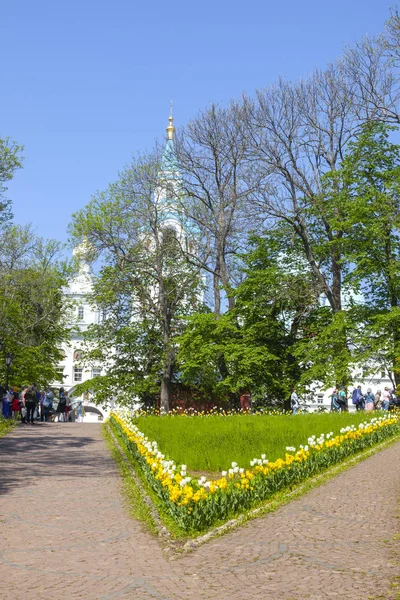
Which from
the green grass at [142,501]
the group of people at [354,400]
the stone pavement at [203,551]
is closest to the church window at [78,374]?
the group of people at [354,400]

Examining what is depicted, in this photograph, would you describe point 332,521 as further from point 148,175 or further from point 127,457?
point 148,175

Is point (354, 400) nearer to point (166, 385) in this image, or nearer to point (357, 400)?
point (357, 400)

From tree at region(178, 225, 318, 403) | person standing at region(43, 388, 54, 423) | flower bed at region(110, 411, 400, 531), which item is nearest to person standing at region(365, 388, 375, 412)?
tree at region(178, 225, 318, 403)

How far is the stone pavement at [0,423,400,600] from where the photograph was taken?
6.46 metres

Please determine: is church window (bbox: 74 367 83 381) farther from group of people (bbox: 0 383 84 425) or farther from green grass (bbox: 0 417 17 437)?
green grass (bbox: 0 417 17 437)

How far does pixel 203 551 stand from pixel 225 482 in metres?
1.95

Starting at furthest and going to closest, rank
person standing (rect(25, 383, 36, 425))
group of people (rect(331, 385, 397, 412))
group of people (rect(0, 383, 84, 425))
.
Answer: group of people (rect(331, 385, 397, 412)) → group of people (rect(0, 383, 84, 425)) → person standing (rect(25, 383, 36, 425))

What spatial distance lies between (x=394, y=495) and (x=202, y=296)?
107 ft

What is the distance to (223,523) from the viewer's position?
929cm

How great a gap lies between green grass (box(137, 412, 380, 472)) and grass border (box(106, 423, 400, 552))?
2.87 ft

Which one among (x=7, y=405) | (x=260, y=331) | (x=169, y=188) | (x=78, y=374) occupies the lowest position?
(x=7, y=405)

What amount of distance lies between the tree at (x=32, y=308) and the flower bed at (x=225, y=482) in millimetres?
28962

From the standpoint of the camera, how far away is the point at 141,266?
4075 cm

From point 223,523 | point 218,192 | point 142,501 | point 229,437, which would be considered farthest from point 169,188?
point 223,523
